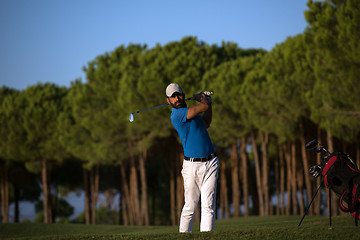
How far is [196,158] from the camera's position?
6617 mm

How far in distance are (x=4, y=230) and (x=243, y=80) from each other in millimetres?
15236

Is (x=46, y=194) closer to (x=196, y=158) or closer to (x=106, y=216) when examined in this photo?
Result: (x=106, y=216)

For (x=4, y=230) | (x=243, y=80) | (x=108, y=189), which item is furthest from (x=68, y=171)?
(x=4, y=230)

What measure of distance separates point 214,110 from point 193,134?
19.4 meters

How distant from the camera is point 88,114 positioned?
97.3 ft

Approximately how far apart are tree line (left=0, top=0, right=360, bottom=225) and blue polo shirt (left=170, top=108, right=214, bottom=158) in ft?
39.3

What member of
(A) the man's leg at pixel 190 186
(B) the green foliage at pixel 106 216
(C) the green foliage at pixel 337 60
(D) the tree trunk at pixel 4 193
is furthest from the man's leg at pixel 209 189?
(B) the green foliage at pixel 106 216

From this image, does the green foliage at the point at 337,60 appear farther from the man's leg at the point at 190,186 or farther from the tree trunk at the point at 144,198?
the tree trunk at the point at 144,198

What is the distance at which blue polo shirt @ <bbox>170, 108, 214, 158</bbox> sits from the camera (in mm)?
6625

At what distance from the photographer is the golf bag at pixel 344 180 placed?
22.8 ft

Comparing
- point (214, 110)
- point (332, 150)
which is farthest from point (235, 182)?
point (332, 150)

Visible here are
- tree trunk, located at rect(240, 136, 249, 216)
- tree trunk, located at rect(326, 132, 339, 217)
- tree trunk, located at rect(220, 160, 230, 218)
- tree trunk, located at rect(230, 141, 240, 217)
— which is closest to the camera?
tree trunk, located at rect(326, 132, 339, 217)

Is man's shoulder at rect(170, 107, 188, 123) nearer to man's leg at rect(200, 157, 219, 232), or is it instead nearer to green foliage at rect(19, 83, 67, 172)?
man's leg at rect(200, 157, 219, 232)

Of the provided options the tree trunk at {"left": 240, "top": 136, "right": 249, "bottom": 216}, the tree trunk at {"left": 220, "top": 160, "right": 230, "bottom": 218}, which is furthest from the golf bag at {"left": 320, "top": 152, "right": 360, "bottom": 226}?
the tree trunk at {"left": 220, "top": 160, "right": 230, "bottom": 218}
